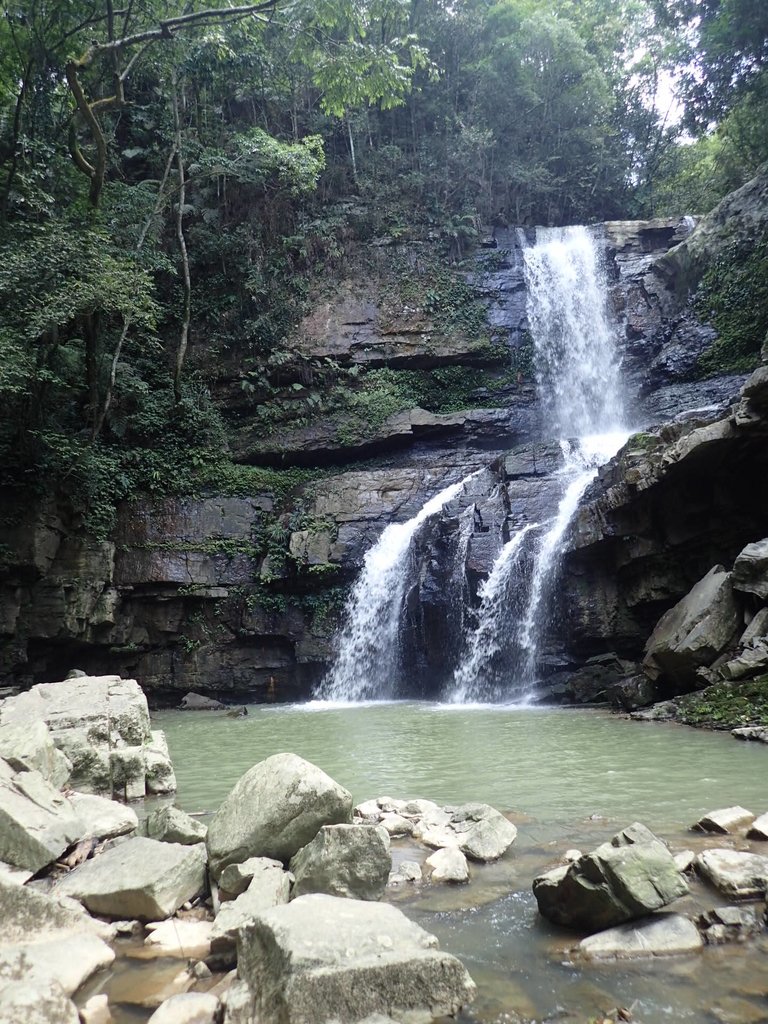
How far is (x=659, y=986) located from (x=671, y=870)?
1.70 ft

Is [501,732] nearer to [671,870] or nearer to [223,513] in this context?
[671,870]

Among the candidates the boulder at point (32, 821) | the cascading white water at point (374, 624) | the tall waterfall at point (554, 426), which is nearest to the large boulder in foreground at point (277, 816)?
the boulder at point (32, 821)

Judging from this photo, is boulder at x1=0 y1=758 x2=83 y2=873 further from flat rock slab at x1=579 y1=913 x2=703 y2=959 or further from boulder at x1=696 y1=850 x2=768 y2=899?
boulder at x1=696 y1=850 x2=768 y2=899

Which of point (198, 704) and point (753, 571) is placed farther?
point (198, 704)

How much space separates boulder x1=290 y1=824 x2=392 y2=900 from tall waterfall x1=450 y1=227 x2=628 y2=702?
9.54 meters

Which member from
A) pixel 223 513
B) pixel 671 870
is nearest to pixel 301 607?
pixel 223 513

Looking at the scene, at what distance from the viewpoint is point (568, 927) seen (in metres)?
2.77

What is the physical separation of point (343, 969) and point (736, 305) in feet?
61.7

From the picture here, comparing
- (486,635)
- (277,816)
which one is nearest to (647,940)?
(277,816)

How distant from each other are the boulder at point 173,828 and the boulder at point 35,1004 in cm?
157

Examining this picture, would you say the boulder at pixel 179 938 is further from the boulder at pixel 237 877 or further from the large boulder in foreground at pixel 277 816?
the large boulder in foreground at pixel 277 816

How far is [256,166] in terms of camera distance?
19016 millimetres

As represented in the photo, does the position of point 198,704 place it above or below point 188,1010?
below

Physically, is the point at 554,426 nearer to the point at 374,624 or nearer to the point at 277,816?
the point at 374,624
